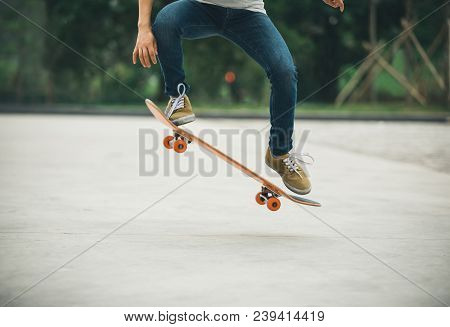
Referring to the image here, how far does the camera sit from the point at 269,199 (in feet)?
19.1

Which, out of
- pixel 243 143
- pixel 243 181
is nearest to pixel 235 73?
pixel 243 143

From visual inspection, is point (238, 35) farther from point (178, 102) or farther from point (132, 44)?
point (132, 44)

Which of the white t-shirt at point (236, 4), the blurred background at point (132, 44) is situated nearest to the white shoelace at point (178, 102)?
the white t-shirt at point (236, 4)

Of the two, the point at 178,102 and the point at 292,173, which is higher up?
the point at 178,102

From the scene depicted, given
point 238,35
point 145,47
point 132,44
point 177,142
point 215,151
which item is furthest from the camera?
point 132,44

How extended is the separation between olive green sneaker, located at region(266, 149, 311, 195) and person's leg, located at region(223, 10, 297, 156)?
0.38 meters

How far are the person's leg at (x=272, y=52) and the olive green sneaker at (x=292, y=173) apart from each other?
0.38m

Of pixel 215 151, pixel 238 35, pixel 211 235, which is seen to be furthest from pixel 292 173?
pixel 238 35

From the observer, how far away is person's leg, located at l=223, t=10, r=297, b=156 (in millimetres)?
5418

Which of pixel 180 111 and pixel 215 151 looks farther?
pixel 180 111

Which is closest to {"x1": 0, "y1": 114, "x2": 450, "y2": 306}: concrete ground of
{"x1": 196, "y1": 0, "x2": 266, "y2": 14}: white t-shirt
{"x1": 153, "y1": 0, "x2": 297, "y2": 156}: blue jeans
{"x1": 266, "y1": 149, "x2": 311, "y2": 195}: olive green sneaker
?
{"x1": 266, "y1": 149, "x2": 311, "y2": 195}: olive green sneaker

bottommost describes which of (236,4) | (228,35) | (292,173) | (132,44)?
(132,44)

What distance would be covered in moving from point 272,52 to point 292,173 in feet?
3.21

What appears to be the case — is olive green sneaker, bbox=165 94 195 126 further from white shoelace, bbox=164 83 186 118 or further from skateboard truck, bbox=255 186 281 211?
skateboard truck, bbox=255 186 281 211
